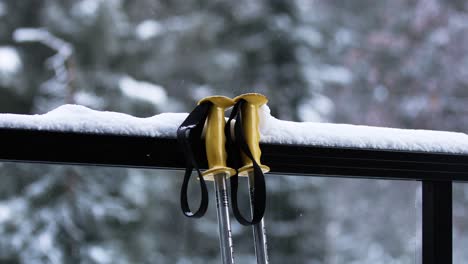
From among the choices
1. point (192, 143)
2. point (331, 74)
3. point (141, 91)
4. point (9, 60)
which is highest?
point (331, 74)

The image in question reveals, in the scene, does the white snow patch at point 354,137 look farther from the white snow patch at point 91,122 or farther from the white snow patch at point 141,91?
the white snow patch at point 141,91

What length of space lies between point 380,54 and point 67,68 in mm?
2647

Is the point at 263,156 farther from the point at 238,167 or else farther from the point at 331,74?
the point at 331,74

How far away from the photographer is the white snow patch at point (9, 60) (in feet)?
13.8

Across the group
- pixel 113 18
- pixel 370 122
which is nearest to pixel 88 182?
pixel 113 18

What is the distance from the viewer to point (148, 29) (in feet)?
15.7

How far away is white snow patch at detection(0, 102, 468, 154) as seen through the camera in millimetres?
720

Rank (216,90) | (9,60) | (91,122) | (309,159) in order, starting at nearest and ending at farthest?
1. (91,122)
2. (309,159)
3. (9,60)
4. (216,90)

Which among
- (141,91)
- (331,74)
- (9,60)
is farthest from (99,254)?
(331,74)

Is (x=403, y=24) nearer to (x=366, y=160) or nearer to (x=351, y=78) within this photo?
(x=351, y=78)

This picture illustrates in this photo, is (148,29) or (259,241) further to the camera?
(148,29)

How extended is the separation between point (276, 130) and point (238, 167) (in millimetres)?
77

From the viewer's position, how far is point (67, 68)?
4.28 metres

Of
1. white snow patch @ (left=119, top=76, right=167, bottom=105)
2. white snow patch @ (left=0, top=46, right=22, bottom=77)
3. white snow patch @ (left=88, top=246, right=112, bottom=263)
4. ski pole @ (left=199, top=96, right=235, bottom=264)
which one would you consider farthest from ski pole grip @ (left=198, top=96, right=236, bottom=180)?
white snow patch @ (left=0, top=46, right=22, bottom=77)
